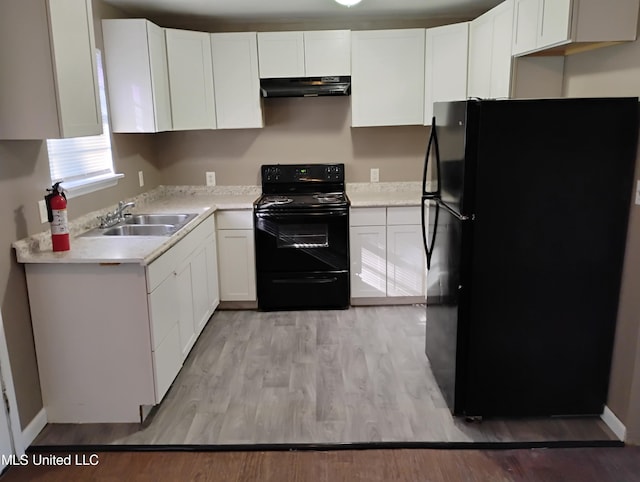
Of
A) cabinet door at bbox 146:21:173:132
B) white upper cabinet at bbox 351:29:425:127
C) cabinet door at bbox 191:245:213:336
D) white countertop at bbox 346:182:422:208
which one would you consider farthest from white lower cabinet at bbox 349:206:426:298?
cabinet door at bbox 146:21:173:132

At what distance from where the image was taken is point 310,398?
2.89 m

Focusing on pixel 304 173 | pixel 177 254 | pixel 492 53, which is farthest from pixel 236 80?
pixel 492 53

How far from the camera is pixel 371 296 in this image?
14.0 ft

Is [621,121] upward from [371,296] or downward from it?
upward

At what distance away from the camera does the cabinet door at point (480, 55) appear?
3.66 m

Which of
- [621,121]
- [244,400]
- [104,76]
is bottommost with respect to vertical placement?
[244,400]

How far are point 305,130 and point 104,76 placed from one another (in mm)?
1698

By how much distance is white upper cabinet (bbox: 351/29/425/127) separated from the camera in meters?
4.12

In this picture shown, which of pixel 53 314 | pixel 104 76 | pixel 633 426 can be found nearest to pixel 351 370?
pixel 633 426

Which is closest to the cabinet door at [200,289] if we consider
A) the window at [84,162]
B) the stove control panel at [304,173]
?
the window at [84,162]

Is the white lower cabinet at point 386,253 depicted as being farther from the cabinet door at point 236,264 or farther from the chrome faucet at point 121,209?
the chrome faucet at point 121,209

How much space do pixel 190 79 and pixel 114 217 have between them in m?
1.32

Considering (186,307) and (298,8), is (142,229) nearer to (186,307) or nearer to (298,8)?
(186,307)

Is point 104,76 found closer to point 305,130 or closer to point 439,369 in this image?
point 305,130
